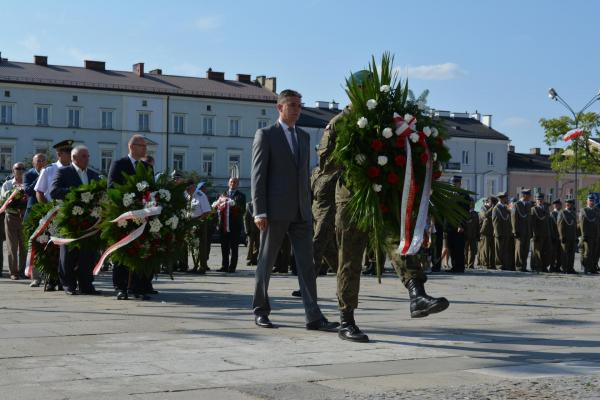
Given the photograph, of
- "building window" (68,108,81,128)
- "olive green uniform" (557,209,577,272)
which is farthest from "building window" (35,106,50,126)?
"olive green uniform" (557,209,577,272)

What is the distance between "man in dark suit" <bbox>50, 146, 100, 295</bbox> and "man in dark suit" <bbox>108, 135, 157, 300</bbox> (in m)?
0.69

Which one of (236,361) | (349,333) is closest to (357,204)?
(349,333)

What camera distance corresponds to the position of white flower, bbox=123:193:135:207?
11617 millimetres

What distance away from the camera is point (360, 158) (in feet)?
26.7

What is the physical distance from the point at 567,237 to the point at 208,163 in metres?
71.5

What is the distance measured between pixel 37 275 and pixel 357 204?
7755 millimetres

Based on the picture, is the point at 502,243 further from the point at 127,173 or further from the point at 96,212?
the point at 127,173

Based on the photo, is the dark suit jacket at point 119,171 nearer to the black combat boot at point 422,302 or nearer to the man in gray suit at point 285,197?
the man in gray suit at point 285,197

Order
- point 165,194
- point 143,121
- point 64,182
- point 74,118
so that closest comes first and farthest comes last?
1. point 165,194
2. point 64,182
3. point 74,118
4. point 143,121

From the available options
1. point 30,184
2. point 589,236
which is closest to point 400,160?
point 30,184

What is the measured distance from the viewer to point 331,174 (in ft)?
39.8

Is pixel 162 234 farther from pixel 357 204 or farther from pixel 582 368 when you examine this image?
pixel 582 368

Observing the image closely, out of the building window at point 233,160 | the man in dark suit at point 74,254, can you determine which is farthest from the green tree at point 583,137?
the man in dark suit at point 74,254

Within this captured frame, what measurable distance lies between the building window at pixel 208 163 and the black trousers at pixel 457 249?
236 ft
